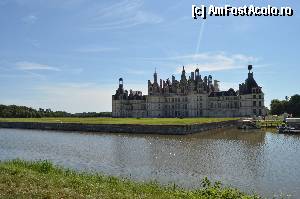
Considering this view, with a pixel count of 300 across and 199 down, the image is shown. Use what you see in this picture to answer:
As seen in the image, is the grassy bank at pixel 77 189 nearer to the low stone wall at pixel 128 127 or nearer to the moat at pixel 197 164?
the moat at pixel 197 164

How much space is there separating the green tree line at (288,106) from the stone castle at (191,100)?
5.05 m

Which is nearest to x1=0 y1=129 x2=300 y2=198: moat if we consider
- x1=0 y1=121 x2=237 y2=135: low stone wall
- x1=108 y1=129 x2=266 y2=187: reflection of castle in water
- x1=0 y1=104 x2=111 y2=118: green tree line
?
x1=108 y1=129 x2=266 y2=187: reflection of castle in water

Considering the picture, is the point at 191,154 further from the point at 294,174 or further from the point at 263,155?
the point at 294,174

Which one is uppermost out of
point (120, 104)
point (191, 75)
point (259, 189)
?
point (191, 75)

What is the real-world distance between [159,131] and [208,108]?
54506 millimetres

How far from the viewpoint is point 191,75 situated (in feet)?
353

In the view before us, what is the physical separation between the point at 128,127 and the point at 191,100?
5258 centimetres

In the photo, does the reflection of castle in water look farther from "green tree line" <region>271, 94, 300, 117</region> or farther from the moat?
"green tree line" <region>271, 94, 300, 117</region>

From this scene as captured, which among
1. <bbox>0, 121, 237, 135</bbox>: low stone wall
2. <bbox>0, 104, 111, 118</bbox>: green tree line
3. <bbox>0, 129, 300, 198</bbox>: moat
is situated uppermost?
<bbox>0, 104, 111, 118</bbox>: green tree line

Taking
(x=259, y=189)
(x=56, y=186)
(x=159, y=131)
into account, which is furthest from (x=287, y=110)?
(x=56, y=186)

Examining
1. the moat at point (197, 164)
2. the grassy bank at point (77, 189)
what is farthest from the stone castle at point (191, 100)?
the grassy bank at point (77, 189)

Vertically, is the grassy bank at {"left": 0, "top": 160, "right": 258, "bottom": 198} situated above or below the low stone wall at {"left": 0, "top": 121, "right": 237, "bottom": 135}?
below

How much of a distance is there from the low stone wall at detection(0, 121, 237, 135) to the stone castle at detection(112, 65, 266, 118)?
2463cm

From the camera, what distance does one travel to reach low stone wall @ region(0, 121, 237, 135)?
4948cm
